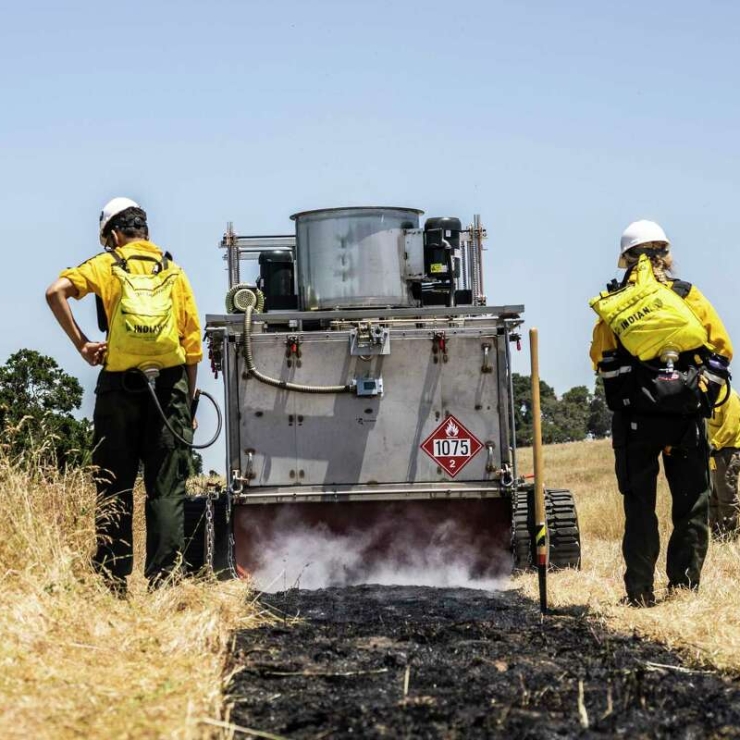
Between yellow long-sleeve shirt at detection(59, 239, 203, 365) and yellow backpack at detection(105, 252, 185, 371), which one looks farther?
yellow long-sleeve shirt at detection(59, 239, 203, 365)

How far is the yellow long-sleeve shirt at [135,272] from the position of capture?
7957 mm

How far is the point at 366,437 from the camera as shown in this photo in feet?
33.2

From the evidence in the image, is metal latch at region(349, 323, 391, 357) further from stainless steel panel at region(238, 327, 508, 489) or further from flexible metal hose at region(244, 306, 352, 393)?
flexible metal hose at region(244, 306, 352, 393)

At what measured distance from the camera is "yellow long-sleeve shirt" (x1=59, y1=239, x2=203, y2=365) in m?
7.96

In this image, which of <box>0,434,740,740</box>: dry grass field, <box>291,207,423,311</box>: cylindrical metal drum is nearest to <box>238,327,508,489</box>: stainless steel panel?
<box>291,207,423,311</box>: cylindrical metal drum

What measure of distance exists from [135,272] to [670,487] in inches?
131

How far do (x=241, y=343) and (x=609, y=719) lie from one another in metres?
5.61

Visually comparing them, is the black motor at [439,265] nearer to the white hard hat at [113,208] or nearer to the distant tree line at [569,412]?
the white hard hat at [113,208]

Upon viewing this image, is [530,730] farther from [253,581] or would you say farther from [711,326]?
[253,581]

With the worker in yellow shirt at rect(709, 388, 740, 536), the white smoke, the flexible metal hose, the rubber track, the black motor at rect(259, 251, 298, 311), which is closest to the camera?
the flexible metal hose

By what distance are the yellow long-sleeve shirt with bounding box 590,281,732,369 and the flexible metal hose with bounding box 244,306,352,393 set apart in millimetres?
2198

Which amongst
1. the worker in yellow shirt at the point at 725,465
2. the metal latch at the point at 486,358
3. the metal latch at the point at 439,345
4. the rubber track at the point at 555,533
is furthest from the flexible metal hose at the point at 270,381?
the worker in yellow shirt at the point at 725,465

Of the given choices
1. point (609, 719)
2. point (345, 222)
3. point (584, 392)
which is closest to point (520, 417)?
point (584, 392)

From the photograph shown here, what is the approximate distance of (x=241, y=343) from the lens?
10078mm
